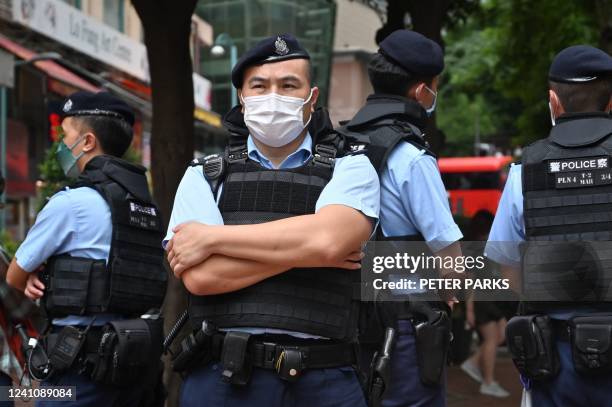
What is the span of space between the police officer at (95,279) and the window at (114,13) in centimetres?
2251

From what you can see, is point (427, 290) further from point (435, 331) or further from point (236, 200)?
point (236, 200)

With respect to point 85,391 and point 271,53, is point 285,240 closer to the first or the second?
point 271,53

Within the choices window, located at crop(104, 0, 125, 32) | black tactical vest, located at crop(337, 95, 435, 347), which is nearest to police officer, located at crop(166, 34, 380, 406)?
black tactical vest, located at crop(337, 95, 435, 347)

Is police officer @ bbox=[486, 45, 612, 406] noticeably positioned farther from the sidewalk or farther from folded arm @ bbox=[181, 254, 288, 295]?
the sidewalk

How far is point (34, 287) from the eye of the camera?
12.7ft

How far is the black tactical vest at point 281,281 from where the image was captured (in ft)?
9.12

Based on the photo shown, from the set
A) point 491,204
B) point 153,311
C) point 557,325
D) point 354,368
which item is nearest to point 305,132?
point 354,368

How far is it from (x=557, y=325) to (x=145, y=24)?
4.97 m

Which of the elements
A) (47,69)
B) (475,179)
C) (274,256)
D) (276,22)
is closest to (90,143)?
(274,256)

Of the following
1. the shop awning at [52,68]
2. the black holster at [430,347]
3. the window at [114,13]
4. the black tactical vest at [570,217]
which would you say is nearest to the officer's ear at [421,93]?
the black tactical vest at [570,217]

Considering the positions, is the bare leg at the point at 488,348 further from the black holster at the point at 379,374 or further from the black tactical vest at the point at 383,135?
the black holster at the point at 379,374

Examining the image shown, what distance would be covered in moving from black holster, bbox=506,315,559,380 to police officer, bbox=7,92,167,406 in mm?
1583

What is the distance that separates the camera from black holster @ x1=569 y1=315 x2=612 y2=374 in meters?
3.18

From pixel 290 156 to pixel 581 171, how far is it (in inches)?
43.6
